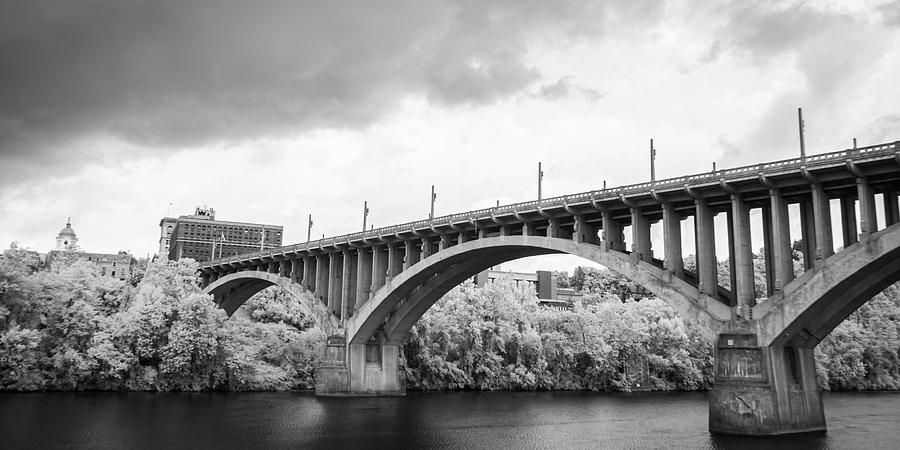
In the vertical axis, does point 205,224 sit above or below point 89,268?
above

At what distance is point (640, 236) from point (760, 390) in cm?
1105

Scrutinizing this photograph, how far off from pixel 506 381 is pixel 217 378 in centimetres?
3050

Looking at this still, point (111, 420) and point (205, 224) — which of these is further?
point (205, 224)

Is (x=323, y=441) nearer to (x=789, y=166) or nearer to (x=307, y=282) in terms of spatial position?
(x=789, y=166)

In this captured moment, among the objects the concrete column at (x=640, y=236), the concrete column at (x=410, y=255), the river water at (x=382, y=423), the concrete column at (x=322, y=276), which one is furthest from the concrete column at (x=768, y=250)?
the concrete column at (x=322, y=276)

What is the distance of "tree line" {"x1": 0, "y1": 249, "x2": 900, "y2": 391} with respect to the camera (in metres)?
59.2

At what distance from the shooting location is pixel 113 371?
195 ft

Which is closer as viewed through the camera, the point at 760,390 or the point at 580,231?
the point at 760,390

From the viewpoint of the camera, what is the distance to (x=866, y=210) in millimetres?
32219

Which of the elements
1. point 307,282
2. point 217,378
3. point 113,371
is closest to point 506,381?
point 307,282

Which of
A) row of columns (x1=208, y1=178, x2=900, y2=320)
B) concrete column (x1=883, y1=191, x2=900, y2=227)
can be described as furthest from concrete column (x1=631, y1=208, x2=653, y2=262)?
concrete column (x1=883, y1=191, x2=900, y2=227)

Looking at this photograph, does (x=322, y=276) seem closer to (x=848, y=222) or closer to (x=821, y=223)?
(x=821, y=223)

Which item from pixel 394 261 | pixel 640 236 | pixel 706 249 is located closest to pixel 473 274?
pixel 394 261

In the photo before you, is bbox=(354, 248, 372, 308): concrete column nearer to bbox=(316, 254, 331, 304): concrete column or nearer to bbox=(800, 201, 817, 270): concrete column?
bbox=(316, 254, 331, 304): concrete column
